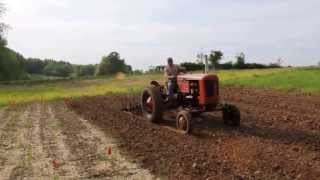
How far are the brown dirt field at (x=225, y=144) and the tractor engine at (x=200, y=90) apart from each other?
2.06 ft

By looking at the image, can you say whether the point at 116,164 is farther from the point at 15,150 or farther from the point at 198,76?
the point at 198,76

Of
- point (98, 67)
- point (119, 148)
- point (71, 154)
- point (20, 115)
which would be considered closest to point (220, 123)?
point (119, 148)

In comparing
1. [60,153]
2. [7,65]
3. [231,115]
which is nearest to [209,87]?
[231,115]

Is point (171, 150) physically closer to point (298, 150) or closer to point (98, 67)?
point (298, 150)

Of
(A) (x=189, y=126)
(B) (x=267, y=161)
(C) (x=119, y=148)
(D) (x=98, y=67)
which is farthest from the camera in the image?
(D) (x=98, y=67)

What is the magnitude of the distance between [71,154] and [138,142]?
171cm

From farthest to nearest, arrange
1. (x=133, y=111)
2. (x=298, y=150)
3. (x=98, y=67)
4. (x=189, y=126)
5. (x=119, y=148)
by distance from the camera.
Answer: (x=98, y=67)
(x=133, y=111)
(x=189, y=126)
(x=119, y=148)
(x=298, y=150)

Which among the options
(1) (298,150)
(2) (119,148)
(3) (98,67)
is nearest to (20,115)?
(2) (119,148)

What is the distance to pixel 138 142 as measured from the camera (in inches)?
505

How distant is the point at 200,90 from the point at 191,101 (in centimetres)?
70

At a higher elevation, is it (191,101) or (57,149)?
(191,101)

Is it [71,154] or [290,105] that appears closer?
[71,154]

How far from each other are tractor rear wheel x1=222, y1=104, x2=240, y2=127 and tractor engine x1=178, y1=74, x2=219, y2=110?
0.38 meters

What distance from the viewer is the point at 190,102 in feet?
50.5
